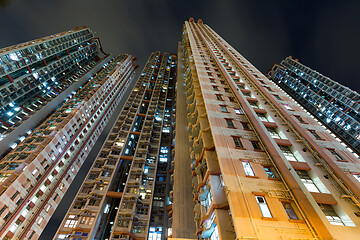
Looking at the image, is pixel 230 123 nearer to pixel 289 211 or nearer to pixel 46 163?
pixel 289 211

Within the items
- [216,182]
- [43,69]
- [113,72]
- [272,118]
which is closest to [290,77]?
[272,118]

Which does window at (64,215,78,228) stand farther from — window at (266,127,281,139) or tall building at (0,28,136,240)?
window at (266,127,281,139)

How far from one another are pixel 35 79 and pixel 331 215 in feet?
254

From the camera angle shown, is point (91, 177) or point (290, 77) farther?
point (290, 77)

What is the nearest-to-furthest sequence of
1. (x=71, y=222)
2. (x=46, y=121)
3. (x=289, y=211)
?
(x=289, y=211) → (x=71, y=222) → (x=46, y=121)

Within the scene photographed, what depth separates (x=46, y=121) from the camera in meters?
51.8

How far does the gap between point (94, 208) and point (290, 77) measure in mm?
97528

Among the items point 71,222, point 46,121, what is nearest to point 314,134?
point 71,222

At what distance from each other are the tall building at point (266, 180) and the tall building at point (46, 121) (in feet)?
110

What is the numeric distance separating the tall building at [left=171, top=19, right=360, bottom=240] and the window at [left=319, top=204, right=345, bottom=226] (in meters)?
0.05

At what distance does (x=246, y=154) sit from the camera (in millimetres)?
15375

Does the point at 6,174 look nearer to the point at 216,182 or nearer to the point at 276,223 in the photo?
the point at 216,182

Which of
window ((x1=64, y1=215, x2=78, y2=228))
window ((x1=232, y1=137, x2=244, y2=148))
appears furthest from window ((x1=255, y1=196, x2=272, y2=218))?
window ((x1=64, y1=215, x2=78, y2=228))

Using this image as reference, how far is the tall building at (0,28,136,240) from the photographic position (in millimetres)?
34469
